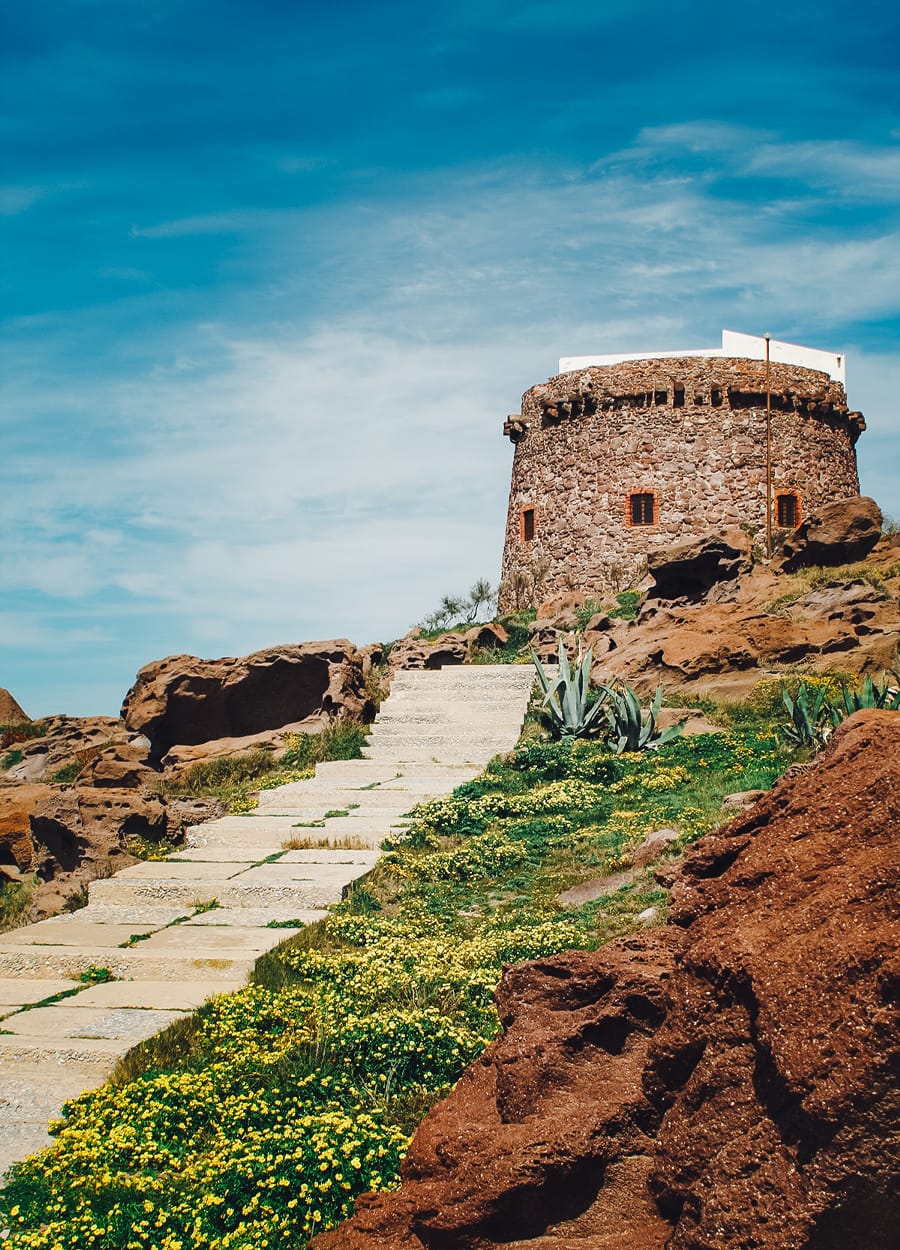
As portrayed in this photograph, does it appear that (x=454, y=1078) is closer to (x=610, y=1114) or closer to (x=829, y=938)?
(x=610, y=1114)

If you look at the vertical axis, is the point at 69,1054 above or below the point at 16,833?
below

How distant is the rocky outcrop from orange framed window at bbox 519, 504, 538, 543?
26.8 meters

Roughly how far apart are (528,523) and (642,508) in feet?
11.4

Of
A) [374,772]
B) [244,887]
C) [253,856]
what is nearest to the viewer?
[244,887]

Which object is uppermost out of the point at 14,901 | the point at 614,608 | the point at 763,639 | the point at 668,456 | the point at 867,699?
the point at 668,456

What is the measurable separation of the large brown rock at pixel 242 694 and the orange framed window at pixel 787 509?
16.1m

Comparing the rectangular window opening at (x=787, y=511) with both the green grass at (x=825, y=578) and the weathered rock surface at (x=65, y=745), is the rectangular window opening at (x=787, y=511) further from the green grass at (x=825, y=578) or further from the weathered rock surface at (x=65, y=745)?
A: the weathered rock surface at (x=65, y=745)

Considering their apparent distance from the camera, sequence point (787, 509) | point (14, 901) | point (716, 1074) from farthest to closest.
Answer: point (787, 509)
point (14, 901)
point (716, 1074)

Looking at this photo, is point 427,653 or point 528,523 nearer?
point 427,653

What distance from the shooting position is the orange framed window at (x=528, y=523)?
98.4ft

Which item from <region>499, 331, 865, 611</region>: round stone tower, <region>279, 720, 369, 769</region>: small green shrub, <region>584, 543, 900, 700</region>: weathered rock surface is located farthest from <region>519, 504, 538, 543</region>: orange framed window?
<region>279, 720, 369, 769</region>: small green shrub

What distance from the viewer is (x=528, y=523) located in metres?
30.2

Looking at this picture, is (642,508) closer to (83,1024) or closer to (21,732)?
(21,732)

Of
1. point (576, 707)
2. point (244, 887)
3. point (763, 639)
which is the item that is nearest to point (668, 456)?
point (763, 639)
